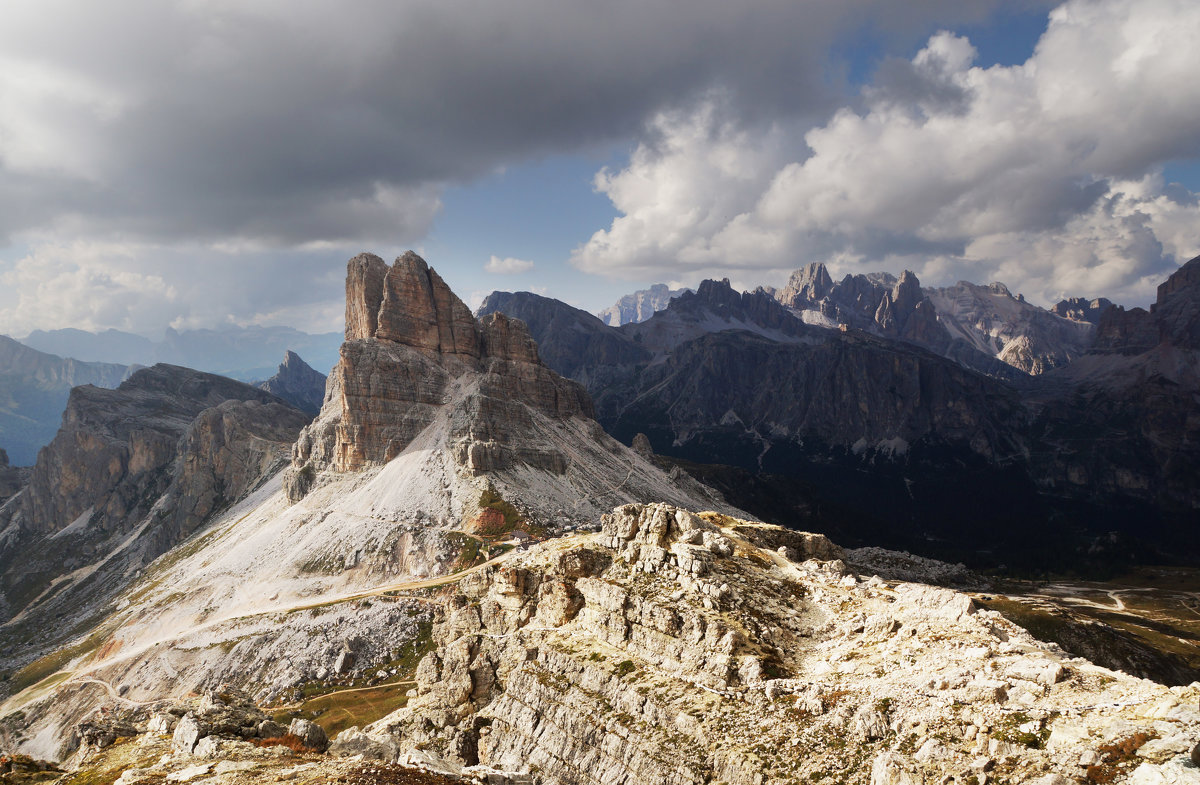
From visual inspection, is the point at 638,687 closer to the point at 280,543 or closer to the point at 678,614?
the point at 678,614

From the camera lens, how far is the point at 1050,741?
3133cm

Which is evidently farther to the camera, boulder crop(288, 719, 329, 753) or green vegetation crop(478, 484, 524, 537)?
green vegetation crop(478, 484, 524, 537)

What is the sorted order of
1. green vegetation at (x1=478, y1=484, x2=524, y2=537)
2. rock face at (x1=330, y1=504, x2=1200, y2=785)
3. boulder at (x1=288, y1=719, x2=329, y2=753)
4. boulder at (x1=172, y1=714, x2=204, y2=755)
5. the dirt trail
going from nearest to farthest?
rock face at (x1=330, y1=504, x2=1200, y2=785) → boulder at (x1=172, y1=714, x2=204, y2=755) → boulder at (x1=288, y1=719, x2=329, y2=753) → the dirt trail → green vegetation at (x1=478, y1=484, x2=524, y2=537)

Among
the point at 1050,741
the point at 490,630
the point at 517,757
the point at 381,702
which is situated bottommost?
the point at 381,702

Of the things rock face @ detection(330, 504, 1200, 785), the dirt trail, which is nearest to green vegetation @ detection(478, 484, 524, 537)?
the dirt trail

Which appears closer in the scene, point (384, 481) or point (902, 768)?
point (902, 768)

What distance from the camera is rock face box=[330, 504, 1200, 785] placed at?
33094mm

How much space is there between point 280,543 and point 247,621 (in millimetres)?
32460

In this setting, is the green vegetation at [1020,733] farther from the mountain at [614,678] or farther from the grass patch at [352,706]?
the grass patch at [352,706]

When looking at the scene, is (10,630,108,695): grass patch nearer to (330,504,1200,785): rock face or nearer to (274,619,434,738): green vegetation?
(274,619,434,738): green vegetation

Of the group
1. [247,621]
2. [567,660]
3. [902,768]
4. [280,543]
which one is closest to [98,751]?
[567,660]

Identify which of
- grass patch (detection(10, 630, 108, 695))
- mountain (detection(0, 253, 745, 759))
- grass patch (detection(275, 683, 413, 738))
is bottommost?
grass patch (detection(10, 630, 108, 695))

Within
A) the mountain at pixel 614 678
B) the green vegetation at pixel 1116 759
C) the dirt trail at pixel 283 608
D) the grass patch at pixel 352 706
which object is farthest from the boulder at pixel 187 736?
the dirt trail at pixel 283 608

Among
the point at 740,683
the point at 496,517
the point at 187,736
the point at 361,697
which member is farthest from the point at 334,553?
the point at 740,683
